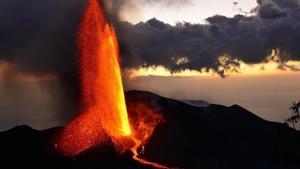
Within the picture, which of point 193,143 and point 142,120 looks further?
point 193,143

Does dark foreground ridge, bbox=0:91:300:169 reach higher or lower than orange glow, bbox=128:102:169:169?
lower

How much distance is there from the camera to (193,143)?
5758 inches

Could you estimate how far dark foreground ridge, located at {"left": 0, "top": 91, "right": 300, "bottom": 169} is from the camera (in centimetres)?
12750

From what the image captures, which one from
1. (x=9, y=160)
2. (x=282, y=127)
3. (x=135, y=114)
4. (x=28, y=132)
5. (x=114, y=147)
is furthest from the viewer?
(x=282, y=127)

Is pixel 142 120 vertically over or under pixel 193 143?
over

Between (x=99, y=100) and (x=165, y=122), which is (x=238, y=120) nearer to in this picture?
(x=165, y=122)

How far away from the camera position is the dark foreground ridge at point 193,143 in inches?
5020

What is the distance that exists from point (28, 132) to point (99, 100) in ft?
100

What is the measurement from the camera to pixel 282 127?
6486 inches

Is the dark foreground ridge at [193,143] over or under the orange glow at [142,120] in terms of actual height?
under

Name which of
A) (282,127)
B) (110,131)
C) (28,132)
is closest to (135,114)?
(110,131)

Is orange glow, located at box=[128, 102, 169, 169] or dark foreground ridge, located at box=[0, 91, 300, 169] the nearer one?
dark foreground ridge, located at box=[0, 91, 300, 169]

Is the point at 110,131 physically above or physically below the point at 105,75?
below

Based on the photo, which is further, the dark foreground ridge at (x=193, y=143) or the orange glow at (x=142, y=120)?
the orange glow at (x=142, y=120)
